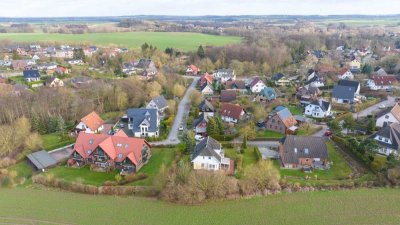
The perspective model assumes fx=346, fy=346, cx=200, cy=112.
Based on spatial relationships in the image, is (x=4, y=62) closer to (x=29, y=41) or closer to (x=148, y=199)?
(x=29, y=41)


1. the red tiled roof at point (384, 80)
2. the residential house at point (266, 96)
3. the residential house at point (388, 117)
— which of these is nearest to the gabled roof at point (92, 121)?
the residential house at point (266, 96)

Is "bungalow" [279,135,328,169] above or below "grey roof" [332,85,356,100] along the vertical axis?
below

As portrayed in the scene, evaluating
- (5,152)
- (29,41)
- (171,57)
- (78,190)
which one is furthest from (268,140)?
(29,41)

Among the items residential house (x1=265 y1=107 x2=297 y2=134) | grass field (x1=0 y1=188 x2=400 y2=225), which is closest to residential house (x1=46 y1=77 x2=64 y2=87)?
grass field (x1=0 y1=188 x2=400 y2=225)

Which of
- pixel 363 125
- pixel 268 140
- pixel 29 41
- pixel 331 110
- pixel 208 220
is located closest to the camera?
pixel 208 220

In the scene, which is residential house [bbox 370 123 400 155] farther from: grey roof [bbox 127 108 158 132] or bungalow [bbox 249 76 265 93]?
bungalow [bbox 249 76 265 93]
